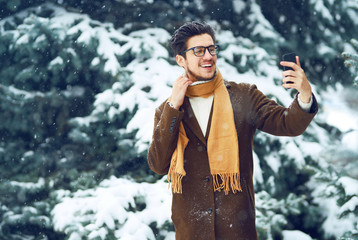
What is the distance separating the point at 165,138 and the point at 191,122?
191 millimetres

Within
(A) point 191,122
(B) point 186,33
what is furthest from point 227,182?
(B) point 186,33

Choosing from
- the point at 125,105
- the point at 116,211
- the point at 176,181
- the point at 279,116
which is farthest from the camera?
the point at 125,105

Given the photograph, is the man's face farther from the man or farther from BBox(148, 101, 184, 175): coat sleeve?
BBox(148, 101, 184, 175): coat sleeve

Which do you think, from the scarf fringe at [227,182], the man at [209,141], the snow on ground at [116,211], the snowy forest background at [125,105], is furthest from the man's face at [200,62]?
the snow on ground at [116,211]

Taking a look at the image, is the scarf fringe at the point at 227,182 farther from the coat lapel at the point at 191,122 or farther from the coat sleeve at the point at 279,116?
→ the coat sleeve at the point at 279,116

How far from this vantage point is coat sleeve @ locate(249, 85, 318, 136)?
6.23 ft

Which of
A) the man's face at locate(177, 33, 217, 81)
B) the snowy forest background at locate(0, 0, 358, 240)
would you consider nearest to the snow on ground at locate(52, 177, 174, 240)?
the snowy forest background at locate(0, 0, 358, 240)

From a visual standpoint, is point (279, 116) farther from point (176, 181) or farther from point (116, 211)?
point (116, 211)

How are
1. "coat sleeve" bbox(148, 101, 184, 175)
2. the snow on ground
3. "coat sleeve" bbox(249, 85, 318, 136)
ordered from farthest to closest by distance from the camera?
the snow on ground → "coat sleeve" bbox(148, 101, 184, 175) → "coat sleeve" bbox(249, 85, 318, 136)

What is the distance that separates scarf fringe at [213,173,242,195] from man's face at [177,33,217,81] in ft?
1.81

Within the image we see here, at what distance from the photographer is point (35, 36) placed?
4.56 m

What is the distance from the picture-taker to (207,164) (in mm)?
2141

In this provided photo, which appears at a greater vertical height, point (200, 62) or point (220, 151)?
point (200, 62)

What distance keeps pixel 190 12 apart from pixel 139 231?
297 centimetres
